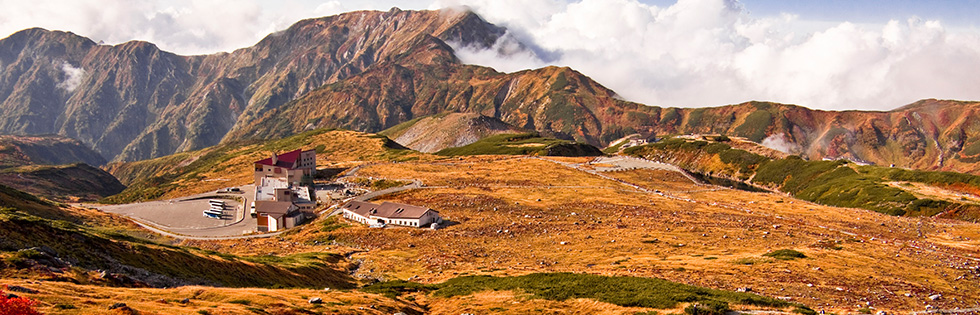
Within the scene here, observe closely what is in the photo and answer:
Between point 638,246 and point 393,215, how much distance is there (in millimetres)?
41368

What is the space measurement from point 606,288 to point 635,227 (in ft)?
133

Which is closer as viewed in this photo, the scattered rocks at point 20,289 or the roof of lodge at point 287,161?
the scattered rocks at point 20,289

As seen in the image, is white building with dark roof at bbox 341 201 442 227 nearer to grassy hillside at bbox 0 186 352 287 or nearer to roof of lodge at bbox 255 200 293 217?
roof of lodge at bbox 255 200 293 217

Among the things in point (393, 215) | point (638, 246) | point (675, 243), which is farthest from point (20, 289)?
point (675, 243)

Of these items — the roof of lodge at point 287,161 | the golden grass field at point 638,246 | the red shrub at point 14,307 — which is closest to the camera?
the red shrub at point 14,307

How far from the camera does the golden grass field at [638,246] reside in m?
37.8

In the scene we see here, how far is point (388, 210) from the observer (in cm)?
8606

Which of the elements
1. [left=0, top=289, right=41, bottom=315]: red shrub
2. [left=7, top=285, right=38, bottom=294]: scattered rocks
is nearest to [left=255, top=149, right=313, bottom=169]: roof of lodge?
[left=7, top=285, right=38, bottom=294]: scattered rocks

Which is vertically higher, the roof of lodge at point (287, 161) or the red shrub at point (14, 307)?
the roof of lodge at point (287, 161)

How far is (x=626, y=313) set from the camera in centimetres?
3100

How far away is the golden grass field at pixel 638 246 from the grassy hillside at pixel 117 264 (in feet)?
22.6

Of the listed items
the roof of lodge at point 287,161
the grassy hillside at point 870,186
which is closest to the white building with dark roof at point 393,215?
the roof of lodge at point 287,161

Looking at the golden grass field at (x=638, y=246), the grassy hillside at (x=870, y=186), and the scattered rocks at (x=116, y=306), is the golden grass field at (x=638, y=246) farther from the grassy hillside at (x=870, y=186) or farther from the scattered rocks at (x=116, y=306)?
the grassy hillside at (x=870, y=186)

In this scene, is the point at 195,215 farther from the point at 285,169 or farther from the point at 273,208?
the point at 273,208
